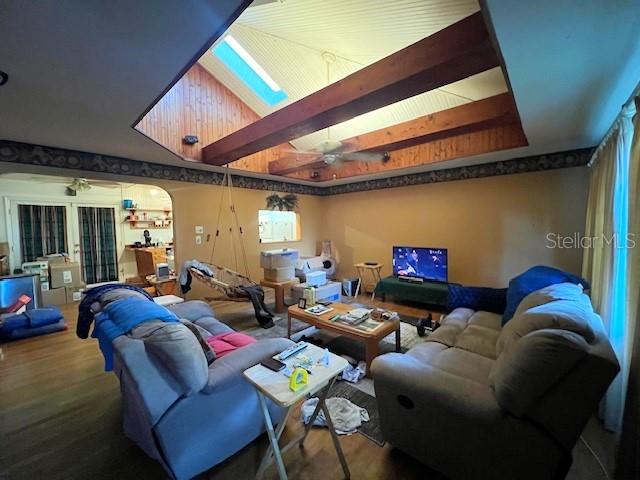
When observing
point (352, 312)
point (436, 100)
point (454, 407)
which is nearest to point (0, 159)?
point (352, 312)

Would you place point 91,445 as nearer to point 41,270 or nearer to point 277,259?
point 277,259

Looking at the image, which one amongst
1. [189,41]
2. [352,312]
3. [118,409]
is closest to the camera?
[189,41]

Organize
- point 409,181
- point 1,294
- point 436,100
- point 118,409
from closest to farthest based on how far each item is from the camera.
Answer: point 118,409 → point 436,100 → point 1,294 → point 409,181

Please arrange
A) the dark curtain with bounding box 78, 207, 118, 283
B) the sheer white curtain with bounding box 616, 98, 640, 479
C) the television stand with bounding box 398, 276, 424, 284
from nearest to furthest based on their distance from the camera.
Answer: the sheer white curtain with bounding box 616, 98, 640, 479 < the television stand with bounding box 398, 276, 424, 284 < the dark curtain with bounding box 78, 207, 118, 283

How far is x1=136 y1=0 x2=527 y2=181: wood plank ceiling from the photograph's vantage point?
178 cm

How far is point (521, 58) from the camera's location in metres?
1.47

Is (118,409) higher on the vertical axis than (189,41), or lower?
lower

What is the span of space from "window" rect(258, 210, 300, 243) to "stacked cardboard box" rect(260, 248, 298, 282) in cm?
166

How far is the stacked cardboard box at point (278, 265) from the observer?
4312 mm

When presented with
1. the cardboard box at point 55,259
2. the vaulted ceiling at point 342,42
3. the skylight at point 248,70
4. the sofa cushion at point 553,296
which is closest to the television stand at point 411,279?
the sofa cushion at point 553,296

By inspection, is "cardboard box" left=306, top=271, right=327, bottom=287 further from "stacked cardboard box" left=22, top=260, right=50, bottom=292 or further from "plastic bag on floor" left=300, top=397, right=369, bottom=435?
"stacked cardboard box" left=22, top=260, right=50, bottom=292

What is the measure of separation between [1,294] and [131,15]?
4.69 m

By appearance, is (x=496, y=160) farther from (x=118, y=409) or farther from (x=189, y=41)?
(x=118, y=409)

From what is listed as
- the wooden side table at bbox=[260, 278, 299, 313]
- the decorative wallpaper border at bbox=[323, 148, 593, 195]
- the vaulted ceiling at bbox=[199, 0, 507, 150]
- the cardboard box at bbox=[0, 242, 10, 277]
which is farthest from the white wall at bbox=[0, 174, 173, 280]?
the decorative wallpaper border at bbox=[323, 148, 593, 195]
